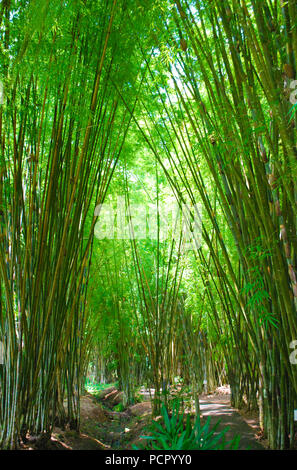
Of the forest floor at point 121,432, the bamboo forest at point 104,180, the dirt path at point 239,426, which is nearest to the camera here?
the bamboo forest at point 104,180

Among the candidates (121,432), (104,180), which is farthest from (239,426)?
(121,432)

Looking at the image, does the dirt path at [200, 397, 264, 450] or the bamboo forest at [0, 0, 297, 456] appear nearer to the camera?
the bamboo forest at [0, 0, 297, 456]

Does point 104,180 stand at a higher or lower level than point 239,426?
higher

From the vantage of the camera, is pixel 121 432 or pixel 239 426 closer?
pixel 239 426

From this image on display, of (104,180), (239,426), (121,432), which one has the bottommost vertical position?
(121,432)

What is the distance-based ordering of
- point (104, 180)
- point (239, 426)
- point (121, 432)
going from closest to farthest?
point (239, 426), point (104, 180), point (121, 432)

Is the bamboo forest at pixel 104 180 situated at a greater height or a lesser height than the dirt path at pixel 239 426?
greater

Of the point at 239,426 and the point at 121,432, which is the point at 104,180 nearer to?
the point at 239,426

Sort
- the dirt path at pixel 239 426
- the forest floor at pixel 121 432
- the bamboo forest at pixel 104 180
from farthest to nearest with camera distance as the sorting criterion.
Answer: the forest floor at pixel 121 432, the dirt path at pixel 239 426, the bamboo forest at pixel 104 180

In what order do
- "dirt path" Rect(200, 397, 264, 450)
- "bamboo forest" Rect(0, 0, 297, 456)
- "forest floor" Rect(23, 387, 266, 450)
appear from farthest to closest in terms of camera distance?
1. "forest floor" Rect(23, 387, 266, 450)
2. "dirt path" Rect(200, 397, 264, 450)
3. "bamboo forest" Rect(0, 0, 297, 456)

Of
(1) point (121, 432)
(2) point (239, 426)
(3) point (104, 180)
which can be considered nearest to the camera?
(2) point (239, 426)

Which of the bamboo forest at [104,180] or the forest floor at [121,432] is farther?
the forest floor at [121,432]
